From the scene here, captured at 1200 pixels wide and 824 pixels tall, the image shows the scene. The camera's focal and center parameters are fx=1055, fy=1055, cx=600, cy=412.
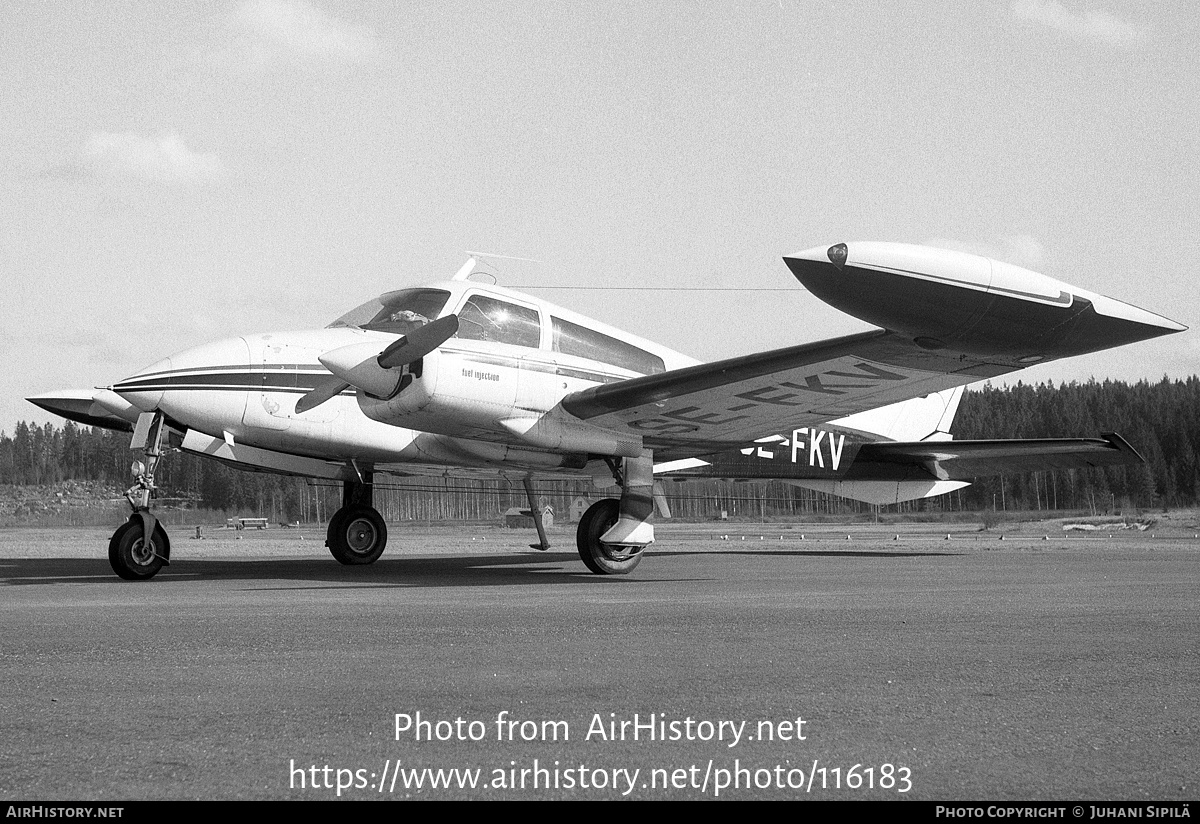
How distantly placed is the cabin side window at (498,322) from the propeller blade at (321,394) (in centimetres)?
211

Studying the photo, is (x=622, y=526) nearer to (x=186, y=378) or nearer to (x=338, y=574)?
(x=338, y=574)

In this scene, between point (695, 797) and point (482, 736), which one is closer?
point (695, 797)

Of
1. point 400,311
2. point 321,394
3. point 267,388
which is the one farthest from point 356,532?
point 400,311

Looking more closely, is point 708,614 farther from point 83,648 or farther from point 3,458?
point 3,458

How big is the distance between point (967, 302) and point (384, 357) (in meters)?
6.32

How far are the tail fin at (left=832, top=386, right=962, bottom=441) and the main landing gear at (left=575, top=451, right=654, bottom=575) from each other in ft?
23.1

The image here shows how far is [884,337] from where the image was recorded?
10750mm

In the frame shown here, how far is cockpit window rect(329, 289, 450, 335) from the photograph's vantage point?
1314 centimetres

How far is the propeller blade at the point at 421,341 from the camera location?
38.7 feet

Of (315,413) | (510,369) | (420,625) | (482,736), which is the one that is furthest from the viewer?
(315,413)

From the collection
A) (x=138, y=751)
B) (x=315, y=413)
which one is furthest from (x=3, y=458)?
(x=138, y=751)

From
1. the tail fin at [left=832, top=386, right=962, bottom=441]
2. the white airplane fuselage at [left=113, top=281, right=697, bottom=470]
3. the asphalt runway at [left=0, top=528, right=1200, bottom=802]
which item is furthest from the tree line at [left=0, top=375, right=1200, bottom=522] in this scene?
the asphalt runway at [left=0, top=528, right=1200, bottom=802]

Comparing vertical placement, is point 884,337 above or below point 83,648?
above

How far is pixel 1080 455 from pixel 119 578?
15000 mm
